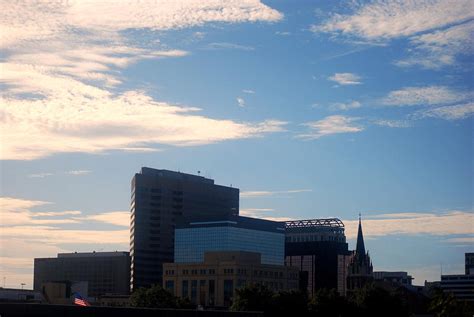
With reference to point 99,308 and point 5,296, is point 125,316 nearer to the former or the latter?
point 99,308

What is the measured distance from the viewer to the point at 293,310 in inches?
7859

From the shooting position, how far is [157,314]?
390 feet

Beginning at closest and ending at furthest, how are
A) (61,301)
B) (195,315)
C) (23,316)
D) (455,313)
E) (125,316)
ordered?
(23,316), (125,316), (195,315), (455,313), (61,301)

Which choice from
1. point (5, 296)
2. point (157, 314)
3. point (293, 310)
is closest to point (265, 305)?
point (293, 310)

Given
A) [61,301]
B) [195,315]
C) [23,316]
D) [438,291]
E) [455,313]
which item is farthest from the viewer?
[61,301]

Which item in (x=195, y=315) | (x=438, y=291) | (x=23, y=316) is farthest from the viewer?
(x=438, y=291)

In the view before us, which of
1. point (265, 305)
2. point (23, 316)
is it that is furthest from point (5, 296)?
point (23, 316)

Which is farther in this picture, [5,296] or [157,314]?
[5,296]

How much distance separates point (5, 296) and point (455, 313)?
93909 mm

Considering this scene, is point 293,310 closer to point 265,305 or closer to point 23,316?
point 265,305

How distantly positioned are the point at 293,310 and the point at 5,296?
62.8m

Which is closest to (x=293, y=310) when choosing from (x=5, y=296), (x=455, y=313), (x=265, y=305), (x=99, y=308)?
(x=265, y=305)

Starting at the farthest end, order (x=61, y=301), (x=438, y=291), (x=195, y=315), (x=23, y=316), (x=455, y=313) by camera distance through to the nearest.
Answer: (x=61, y=301) < (x=438, y=291) < (x=455, y=313) < (x=195, y=315) < (x=23, y=316)

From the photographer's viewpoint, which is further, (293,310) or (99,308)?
(293,310)
